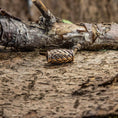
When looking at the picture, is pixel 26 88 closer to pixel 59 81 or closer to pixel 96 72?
pixel 59 81

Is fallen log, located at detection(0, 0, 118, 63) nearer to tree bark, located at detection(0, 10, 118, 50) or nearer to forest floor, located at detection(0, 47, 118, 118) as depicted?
tree bark, located at detection(0, 10, 118, 50)

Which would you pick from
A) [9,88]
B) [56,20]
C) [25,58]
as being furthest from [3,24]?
[9,88]


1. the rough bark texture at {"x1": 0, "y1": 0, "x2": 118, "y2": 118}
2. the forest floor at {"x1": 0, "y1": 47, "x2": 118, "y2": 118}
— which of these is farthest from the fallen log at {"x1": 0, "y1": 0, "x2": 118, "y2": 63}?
the forest floor at {"x1": 0, "y1": 47, "x2": 118, "y2": 118}

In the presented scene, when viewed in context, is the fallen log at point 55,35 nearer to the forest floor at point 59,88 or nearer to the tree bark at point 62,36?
the tree bark at point 62,36

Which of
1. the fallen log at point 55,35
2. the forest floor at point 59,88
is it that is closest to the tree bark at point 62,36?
the fallen log at point 55,35

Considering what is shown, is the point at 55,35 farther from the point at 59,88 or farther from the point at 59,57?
the point at 59,88

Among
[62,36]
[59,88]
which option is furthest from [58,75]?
[62,36]

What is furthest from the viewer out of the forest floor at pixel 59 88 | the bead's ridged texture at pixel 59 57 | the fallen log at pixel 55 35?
the fallen log at pixel 55 35
